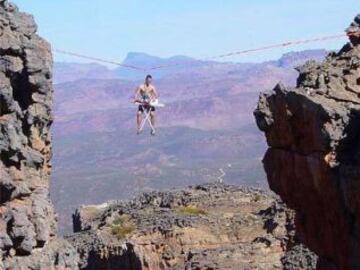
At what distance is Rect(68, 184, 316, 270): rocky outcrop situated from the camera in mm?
52938

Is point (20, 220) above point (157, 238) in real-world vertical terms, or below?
above

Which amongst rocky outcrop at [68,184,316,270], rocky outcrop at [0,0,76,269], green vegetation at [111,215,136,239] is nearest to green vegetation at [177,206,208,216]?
rocky outcrop at [68,184,316,270]

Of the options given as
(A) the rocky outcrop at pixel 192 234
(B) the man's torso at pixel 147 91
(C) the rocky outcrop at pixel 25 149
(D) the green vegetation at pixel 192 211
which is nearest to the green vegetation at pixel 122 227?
(A) the rocky outcrop at pixel 192 234

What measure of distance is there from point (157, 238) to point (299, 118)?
3510cm

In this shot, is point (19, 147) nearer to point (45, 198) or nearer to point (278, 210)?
point (45, 198)

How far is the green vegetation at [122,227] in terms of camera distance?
65438 mm

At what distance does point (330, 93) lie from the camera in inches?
1141

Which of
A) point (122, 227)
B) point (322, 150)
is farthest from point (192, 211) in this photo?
point (322, 150)

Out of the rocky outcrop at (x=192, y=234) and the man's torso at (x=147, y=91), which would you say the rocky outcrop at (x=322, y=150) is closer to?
the man's torso at (x=147, y=91)

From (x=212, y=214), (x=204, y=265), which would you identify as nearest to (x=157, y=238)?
(x=212, y=214)

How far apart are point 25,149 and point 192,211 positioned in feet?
137

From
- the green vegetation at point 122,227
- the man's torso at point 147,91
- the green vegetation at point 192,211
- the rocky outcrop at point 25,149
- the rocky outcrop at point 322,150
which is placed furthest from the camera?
the green vegetation at point 192,211

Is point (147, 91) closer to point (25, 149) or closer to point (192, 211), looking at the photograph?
point (25, 149)

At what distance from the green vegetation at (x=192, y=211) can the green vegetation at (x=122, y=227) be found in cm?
439
